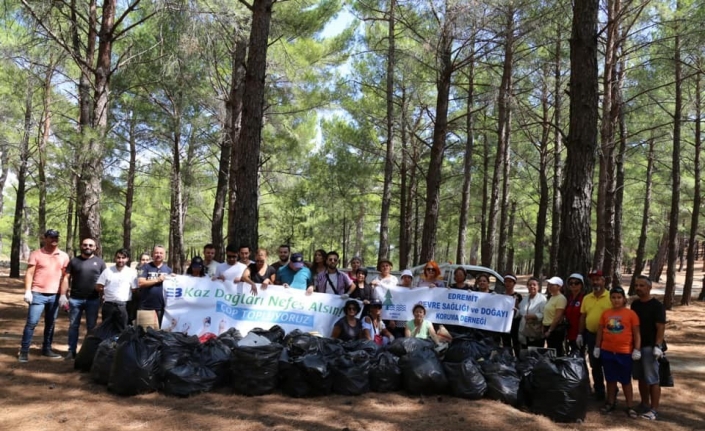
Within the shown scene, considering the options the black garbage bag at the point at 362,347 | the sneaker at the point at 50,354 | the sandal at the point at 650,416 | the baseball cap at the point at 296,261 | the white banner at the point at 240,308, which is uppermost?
the baseball cap at the point at 296,261

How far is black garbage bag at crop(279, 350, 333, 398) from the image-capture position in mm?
5266

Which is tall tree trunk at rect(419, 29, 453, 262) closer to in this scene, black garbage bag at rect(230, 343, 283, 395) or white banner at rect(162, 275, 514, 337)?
white banner at rect(162, 275, 514, 337)

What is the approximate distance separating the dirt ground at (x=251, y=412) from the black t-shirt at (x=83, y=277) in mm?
944

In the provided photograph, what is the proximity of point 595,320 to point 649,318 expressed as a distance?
1.88 feet

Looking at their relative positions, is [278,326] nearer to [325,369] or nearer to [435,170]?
[325,369]

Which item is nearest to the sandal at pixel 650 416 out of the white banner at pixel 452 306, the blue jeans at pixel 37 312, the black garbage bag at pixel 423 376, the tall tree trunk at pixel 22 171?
the black garbage bag at pixel 423 376

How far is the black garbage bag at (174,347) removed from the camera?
5.38 m

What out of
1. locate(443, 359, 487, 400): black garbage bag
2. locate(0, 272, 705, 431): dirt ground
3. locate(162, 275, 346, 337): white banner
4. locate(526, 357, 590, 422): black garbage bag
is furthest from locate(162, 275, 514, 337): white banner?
locate(526, 357, 590, 422): black garbage bag

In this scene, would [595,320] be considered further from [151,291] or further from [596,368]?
A: [151,291]

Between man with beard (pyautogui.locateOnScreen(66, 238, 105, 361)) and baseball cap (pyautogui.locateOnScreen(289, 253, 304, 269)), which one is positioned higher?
baseball cap (pyautogui.locateOnScreen(289, 253, 304, 269))

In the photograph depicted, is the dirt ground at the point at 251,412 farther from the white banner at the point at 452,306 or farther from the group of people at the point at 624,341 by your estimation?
the white banner at the point at 452,306

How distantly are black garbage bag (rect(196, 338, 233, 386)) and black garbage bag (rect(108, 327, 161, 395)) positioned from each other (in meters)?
0.46

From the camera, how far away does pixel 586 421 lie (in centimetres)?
509

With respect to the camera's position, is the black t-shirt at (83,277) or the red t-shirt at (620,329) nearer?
the red t-shirt at (620,329)
